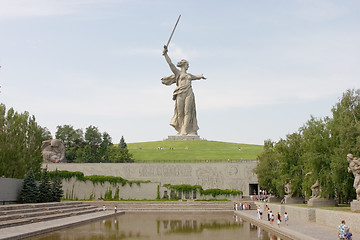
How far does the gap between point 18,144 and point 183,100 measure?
39372 millimetres

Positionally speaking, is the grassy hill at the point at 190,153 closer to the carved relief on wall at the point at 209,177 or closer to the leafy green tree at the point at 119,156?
the leafy green tree at the point at 119,156

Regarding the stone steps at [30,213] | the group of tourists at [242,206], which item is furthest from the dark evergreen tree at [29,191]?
the group of tourists at [242,206]

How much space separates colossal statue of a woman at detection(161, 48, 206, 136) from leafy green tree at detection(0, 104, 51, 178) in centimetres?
3450

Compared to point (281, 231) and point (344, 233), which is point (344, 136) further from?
point (344, 233)

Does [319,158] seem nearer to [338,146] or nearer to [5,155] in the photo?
[338,146]

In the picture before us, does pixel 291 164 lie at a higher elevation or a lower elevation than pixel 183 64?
lower

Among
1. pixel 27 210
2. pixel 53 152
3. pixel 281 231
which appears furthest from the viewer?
pixel 53 152

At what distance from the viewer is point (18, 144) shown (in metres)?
36.7

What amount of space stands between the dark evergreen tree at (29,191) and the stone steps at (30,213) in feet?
5.98

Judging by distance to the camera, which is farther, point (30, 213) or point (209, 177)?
point (209, 177)

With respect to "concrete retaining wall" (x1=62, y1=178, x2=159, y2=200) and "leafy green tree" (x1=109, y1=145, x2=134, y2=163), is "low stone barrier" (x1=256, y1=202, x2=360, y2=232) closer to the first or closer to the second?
"concrete retaining wall" (x1=62, y1=178, x2=159, y2=200)

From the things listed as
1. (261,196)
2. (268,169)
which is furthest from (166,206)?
(261,196)

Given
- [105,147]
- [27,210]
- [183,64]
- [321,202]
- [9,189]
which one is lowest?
[27,210]

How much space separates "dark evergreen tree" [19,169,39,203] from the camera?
3241 centimetres
